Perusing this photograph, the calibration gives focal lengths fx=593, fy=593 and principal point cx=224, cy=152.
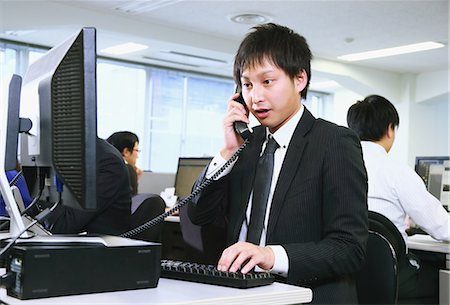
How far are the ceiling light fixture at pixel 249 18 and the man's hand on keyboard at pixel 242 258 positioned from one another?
4984mm

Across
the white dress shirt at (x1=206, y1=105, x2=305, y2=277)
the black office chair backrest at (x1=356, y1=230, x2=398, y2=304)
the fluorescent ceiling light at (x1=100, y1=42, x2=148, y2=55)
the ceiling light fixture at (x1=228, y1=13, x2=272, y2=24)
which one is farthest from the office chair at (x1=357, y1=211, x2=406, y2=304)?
the fluorescent ceiling light at (x1=100, y1=42, x2=148, y2=55)

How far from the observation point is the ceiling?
558 centimetres

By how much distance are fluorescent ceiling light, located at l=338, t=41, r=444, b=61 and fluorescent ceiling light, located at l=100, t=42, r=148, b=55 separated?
2.72 m

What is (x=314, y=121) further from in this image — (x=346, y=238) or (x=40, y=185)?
(x=40, y=185)

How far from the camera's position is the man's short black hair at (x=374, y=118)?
2723 millimetres

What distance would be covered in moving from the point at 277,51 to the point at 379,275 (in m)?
0.78

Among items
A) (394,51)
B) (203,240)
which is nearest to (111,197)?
(203,240)

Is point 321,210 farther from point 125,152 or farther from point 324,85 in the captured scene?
point 324,85

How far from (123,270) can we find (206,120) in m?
7.96

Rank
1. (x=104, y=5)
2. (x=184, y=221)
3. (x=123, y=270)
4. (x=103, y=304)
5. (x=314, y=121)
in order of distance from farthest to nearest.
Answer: (x=104, y=5)
(x=184, y=221)
(x=314, y=121)
(x=123, y=270)
(x=103, y=304)

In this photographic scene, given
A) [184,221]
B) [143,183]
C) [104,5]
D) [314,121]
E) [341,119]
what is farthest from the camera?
[341,119]

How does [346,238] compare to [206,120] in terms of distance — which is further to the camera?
[206,120]

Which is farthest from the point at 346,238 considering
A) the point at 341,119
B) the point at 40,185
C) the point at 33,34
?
the point at 341,119

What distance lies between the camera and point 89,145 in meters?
0.97
